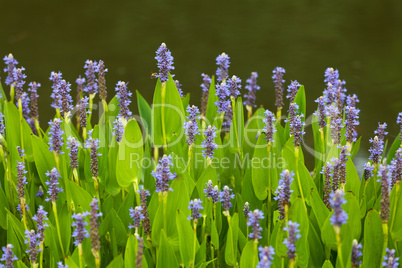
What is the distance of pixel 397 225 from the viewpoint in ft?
6.73

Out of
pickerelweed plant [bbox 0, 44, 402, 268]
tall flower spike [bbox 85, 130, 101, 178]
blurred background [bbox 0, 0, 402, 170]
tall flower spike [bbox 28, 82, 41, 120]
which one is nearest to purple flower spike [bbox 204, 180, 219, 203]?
pickerelweed plant [bbox 0, 44, 402, 268]

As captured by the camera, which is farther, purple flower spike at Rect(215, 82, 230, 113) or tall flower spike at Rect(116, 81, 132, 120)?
purple flower spike at Rect(215, 82, 230, 113)

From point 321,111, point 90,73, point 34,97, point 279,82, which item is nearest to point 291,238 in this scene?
point 321,111

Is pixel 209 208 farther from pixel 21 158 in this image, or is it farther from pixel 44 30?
pixel 44 30

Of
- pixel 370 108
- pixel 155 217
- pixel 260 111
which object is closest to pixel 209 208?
pixel 155 217

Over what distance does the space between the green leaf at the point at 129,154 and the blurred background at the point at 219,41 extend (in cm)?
337

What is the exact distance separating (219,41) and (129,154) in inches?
188

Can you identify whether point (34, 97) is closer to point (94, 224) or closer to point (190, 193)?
point (190, 193)

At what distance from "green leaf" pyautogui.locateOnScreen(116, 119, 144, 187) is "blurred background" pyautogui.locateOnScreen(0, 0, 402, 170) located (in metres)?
3.37

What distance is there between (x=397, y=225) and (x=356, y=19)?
5.44 metres

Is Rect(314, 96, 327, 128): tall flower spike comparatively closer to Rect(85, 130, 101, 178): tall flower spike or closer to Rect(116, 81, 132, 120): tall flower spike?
Rect(116, 81, 132, 120): tall flower spike

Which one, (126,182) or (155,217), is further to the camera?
(126,182)

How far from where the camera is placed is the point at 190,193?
2.26 meters

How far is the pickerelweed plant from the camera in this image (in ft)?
6.23
